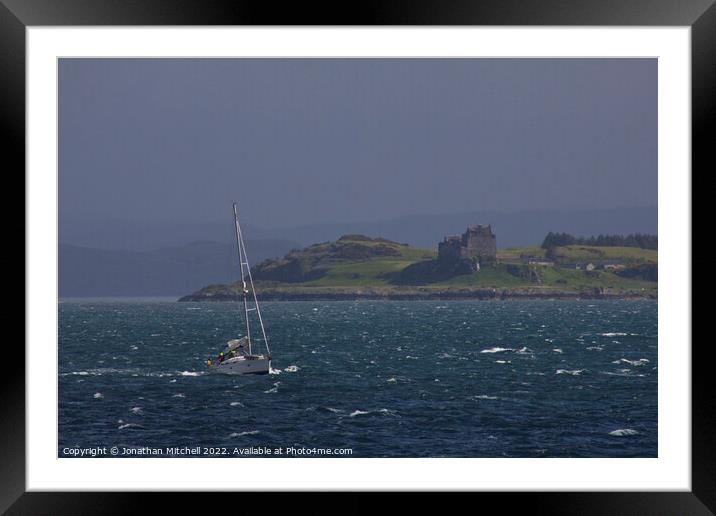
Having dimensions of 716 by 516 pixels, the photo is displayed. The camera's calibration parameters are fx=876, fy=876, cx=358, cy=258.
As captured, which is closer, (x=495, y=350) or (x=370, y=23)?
(x=370, y=23)

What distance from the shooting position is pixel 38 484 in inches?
276

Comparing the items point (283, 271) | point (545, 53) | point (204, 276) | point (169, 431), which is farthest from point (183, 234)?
point (545, 53)

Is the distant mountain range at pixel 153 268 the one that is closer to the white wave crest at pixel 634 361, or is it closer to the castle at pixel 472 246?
the castle at pixel 472 246

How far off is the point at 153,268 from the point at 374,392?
3575 inches

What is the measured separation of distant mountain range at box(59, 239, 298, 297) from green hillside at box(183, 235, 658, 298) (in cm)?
218

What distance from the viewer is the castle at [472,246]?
385 ft

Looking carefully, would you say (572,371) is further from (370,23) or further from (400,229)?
(400,229)

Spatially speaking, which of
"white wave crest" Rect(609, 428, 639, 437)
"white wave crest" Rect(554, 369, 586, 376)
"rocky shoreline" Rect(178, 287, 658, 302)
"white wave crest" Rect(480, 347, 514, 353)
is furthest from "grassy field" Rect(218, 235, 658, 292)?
"white wave crest" Rect(609, 428, 639, 437)

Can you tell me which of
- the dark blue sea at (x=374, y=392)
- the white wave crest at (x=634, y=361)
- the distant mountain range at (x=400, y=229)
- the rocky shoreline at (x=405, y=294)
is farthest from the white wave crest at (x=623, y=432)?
the distant mountain range at (x=400, y=229)

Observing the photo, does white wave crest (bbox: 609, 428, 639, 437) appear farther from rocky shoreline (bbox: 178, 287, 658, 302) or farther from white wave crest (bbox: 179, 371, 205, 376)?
rocky shoreline (bbox: 178, 287, 658, 302)

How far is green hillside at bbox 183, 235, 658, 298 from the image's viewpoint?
110750 millimetres

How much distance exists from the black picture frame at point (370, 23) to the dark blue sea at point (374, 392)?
1032cm

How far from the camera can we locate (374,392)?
32500 millimetres

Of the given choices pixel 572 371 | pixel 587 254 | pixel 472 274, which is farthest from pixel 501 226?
pixel 572 371
